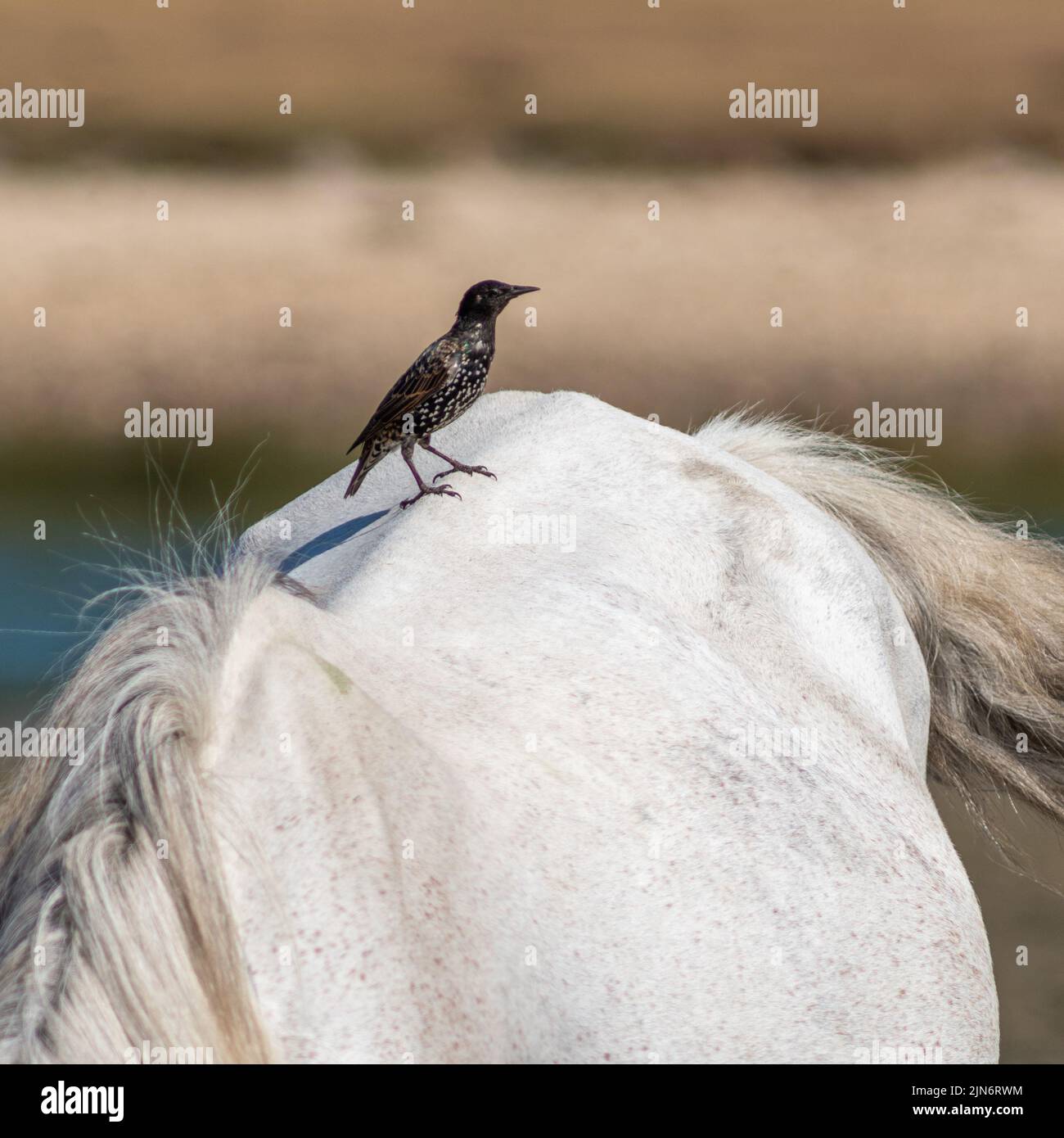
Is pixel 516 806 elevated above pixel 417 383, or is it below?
below

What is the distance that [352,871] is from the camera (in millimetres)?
1494

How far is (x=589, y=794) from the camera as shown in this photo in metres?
1.84

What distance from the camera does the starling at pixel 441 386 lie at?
283cm

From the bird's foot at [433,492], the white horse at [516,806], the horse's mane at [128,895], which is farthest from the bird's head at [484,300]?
the horse's mane at [128,895]

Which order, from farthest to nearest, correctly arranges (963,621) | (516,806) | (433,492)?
(963,621) → (433,492) → (516,806)

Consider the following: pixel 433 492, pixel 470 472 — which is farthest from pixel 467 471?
pixel 433 492

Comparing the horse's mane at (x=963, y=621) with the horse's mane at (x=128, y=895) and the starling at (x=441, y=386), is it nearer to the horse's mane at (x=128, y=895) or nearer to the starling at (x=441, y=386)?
the starling at (x=441, y=386)

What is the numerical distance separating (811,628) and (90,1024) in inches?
70.5

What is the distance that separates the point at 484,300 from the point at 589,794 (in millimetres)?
1507

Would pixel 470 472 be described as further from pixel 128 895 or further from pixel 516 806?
pixel 128 895

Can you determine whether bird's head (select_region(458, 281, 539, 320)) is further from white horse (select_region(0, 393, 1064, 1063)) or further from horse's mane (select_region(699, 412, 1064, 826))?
horse's mane (select_region(699, 412, 1064, 826))

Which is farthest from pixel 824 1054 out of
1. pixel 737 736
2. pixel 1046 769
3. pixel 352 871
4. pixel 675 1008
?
pixel 1046 769

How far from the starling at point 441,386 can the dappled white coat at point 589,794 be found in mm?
168
